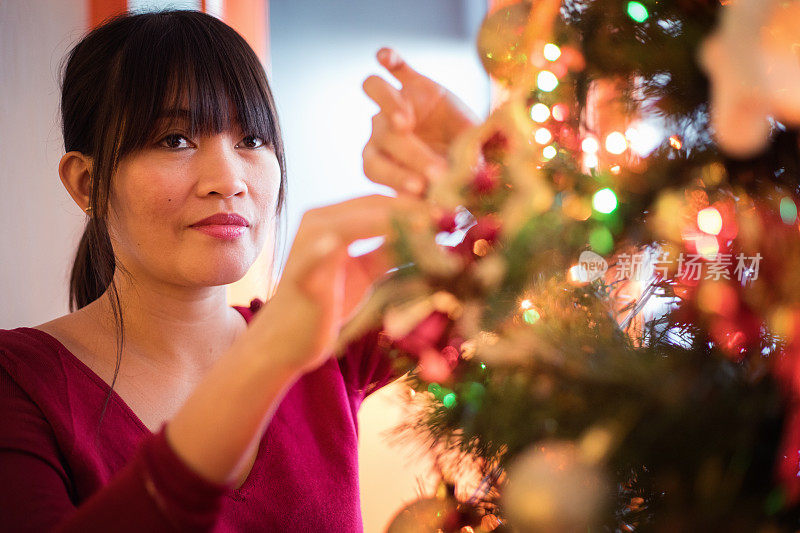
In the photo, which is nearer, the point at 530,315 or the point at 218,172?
the point at 530,315

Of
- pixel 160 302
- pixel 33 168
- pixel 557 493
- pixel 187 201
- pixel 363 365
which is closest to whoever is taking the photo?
pixel 557 493

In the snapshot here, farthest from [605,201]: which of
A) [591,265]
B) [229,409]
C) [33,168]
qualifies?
[33,168]

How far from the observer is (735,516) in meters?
0.31

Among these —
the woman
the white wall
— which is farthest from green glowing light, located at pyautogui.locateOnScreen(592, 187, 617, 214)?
the white wall

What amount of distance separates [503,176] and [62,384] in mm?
602

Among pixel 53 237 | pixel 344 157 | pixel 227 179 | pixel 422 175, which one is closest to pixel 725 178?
pixel 422 175

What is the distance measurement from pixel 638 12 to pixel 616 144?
0.07 metres

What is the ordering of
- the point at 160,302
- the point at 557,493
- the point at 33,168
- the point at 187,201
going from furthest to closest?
the point at 33,168
the point at 160,302
the point at 187,201
the point at 557,493

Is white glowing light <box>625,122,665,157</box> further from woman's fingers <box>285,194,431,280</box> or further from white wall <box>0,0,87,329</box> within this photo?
white wall <box>0,0,87,329</box>

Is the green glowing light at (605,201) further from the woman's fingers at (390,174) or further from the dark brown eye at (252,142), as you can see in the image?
the dark brown eye at (252,142)

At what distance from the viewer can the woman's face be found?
0.71 metres

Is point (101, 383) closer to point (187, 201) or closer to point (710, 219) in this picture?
point (187, 201)

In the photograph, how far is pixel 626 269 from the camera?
0.37 meters

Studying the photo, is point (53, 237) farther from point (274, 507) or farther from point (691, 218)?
point (691, 218)
